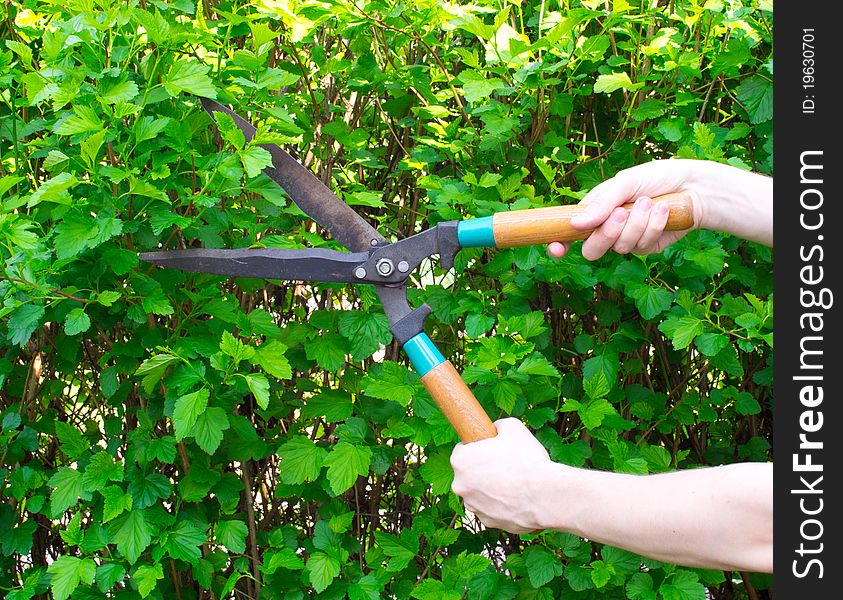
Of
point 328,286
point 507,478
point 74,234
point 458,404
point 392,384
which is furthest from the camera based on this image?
point 328,286

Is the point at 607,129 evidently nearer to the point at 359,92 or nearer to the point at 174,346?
the point at 359,92

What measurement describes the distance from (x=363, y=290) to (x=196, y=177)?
1.45ft

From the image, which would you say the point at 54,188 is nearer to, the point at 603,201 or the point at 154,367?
the point at 154,367

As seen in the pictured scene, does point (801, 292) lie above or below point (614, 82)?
below

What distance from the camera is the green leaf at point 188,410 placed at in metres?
1.61

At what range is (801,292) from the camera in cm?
141

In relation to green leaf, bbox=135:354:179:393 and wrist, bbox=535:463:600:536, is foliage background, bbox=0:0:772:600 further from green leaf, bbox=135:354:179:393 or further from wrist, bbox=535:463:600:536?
wrist, bbox=535:463:600:536

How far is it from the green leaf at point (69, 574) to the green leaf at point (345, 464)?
0.54m

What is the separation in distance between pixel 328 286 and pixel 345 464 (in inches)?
18.0

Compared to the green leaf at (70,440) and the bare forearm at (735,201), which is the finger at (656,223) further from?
the green leaf at (70,440)

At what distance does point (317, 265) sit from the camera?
1.63m

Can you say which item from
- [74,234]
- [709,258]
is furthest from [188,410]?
[709,258]

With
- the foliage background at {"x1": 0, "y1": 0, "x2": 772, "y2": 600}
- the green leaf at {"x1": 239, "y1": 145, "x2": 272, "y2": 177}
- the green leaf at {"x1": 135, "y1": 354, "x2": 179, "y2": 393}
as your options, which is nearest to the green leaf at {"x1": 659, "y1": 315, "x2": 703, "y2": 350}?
the foliage background at {"x1": 0, "y1": 0, "x2": 772, "y2": 600}

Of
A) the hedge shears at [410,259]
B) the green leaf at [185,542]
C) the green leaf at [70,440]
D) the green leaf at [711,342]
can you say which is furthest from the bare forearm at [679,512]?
the green leaf at [70,440]
